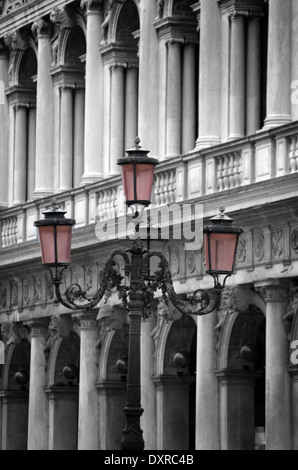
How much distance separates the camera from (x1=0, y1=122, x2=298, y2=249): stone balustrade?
36062 millimetres

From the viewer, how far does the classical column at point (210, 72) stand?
3972cm

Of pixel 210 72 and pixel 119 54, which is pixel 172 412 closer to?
pixel 210 72

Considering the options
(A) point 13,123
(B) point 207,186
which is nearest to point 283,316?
(B) point 207,186

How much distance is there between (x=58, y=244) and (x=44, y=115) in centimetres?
1910

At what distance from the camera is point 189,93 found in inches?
1657

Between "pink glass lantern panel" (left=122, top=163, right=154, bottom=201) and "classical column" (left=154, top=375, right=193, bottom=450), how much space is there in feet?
42.2

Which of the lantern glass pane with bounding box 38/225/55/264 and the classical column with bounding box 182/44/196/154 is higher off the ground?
the classical column with bounding box 182/44/196/154

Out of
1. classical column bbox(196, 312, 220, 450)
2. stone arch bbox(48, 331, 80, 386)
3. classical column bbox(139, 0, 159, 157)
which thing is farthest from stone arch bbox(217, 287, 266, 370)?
stone arch bbox(48, 331, 80, 386)

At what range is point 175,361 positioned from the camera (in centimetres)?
4091

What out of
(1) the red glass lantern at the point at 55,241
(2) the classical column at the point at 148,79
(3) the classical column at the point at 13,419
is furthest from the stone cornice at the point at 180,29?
(1) the red glass lantern at the point at 55,241

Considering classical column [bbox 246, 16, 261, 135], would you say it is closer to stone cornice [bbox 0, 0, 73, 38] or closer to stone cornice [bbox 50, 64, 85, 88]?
stone cornice [bbox 0, 0, 73, 38]

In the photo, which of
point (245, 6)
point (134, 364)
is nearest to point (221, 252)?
point (134, 364)

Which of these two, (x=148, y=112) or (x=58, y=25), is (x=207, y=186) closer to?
(x=148, y=112)
